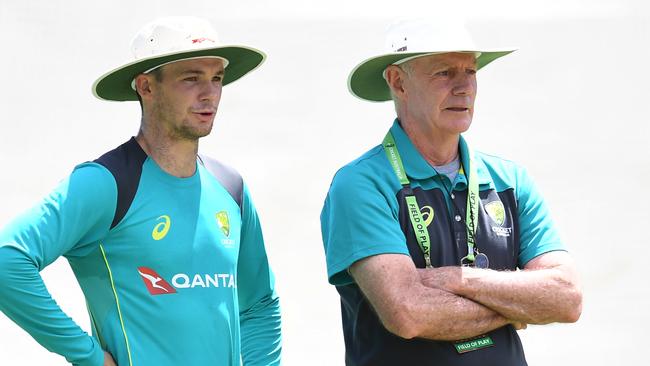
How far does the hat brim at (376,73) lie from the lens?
431cm

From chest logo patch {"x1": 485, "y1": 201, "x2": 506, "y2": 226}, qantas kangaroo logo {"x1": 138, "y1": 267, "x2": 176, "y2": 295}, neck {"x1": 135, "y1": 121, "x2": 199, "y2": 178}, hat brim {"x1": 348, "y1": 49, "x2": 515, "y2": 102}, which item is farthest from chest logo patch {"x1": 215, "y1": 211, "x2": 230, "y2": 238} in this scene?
chest logo patch {"x1": 485, "y1": 201, "x2": 506, "y2": 226}

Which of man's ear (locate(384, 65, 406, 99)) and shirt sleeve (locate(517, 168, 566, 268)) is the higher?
man's ear (locate(384, 65, 406, 99))

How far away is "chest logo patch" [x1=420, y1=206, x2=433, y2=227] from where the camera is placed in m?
4.05

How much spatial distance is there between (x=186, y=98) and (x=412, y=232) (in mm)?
876

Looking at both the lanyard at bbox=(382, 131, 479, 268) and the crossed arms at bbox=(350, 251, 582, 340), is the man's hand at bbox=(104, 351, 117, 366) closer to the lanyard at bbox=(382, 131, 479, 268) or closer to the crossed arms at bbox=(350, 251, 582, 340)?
the crossed arms at bbox=(350, 251, 582, 340)

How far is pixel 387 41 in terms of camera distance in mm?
4332

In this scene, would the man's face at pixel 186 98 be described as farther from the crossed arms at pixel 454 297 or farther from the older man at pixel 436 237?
the crossed arms at pixel 454 297

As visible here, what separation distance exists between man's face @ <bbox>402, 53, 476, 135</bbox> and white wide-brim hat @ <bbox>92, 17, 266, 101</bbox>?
1.99ft

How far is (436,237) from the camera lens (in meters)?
4.04

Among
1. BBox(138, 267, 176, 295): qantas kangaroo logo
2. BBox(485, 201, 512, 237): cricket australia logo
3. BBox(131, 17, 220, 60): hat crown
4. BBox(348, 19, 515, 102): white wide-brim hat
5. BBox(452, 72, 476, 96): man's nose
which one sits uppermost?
BBox(131, 17, 220, 60): hat crown

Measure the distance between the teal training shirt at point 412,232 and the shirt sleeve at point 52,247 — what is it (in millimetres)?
798

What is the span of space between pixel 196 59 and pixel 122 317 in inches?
35.1

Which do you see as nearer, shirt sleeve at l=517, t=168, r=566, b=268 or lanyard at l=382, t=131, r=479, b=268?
lanyard at l=382, t=131, r=479, b=268

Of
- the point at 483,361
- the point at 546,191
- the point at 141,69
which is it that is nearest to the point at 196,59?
the point at 141,69
